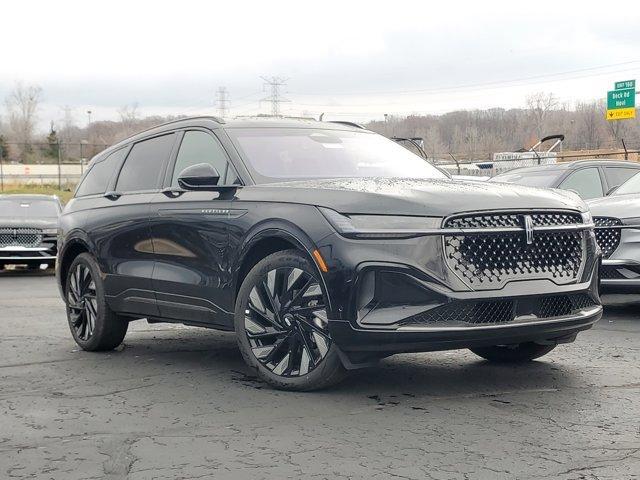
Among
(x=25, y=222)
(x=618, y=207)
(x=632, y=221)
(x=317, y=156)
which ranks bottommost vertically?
(x=25, y=222)

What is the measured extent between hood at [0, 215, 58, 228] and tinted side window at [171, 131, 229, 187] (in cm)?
1107

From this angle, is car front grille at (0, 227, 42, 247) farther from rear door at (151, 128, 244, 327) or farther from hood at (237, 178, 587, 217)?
hood at (237, 178, 587, 217)

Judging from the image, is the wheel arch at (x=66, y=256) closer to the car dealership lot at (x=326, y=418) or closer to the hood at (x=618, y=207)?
the car dealership lot at (x=326, y=418)

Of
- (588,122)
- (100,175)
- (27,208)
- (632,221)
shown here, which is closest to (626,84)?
(588,122)

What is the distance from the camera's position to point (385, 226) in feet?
16.0

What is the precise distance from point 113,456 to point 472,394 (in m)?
2.13

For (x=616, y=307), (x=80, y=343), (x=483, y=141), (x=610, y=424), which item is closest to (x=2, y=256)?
(x=80, y=343)

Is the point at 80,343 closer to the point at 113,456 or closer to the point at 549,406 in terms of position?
the point at 113,456

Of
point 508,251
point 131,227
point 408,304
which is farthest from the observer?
point 131,227

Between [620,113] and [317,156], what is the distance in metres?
A: 42.7

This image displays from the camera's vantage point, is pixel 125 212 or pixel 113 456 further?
pixel 125 212

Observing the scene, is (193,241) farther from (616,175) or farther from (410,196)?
(616,175)

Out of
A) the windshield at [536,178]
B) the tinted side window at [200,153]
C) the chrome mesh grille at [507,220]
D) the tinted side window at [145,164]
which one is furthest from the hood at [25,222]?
the chrome mesh grille at [507,220]

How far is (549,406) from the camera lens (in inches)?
193
